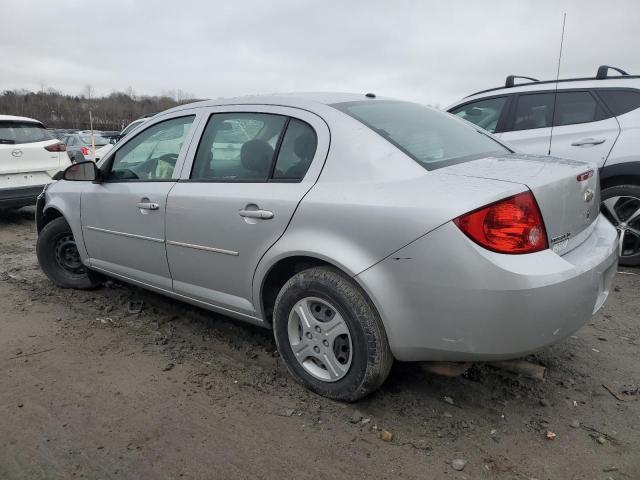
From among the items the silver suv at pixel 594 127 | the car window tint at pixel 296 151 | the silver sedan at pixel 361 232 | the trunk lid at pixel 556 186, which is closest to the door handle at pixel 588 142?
the silver suv at pixel 594 127

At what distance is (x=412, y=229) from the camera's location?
2.16 meters

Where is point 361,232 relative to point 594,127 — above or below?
below

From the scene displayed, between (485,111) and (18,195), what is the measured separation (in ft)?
21.1

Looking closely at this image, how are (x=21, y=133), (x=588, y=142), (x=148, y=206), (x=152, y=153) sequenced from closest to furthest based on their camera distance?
(x=148, y=206) → (x=152, y=153) → (x=588, y=142) → (x=21, y=133)

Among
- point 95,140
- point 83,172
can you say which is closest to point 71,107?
point 95,140

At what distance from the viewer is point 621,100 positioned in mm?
4930

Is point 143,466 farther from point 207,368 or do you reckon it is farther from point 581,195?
point 581,195

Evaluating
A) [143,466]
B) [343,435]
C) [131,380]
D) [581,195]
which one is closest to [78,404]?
[131,380]

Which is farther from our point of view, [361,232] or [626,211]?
[626,211]

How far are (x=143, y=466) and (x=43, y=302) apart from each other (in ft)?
8.38

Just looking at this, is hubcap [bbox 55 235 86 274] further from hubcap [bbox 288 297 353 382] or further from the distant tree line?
the distant tree line

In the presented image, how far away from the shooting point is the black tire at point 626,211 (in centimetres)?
476

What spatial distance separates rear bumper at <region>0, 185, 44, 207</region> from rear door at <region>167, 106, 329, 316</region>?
5.19 meters

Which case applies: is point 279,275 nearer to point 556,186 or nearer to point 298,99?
point 298,99
